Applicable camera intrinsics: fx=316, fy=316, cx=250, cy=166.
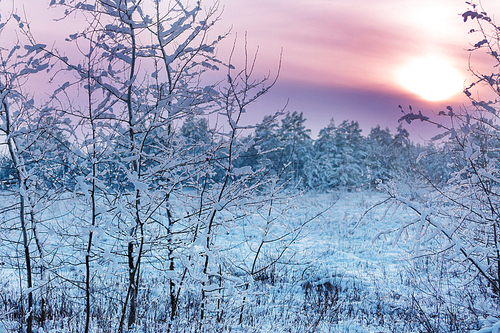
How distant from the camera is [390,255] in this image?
983 centimetres

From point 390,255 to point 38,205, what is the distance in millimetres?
9426

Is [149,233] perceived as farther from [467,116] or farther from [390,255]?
[390,255]

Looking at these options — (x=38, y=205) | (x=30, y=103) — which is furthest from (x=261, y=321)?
(x=30, y=103)

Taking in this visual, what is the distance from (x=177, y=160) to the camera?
3451 mm

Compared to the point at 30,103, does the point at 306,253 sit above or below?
below

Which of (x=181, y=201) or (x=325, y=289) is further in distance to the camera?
(x=325, y=289)

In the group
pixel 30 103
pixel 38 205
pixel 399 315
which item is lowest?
pixel 399 315

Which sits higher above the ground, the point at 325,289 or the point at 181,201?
the point at 181,201

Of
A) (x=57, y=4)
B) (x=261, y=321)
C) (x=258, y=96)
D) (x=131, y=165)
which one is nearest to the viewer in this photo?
(x=258, y=96)

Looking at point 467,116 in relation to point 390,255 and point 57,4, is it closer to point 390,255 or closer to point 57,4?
point 57,4

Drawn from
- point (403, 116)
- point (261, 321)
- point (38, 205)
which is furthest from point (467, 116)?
point (38, 205)

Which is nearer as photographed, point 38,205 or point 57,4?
point 57,4

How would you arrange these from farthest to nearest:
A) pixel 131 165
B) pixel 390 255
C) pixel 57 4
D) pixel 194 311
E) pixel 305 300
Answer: pixel 390 255 → pixel 305 300 → pixel 194 311 → pixel 131 165 → pixel 57 4

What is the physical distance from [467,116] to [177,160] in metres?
2.95
